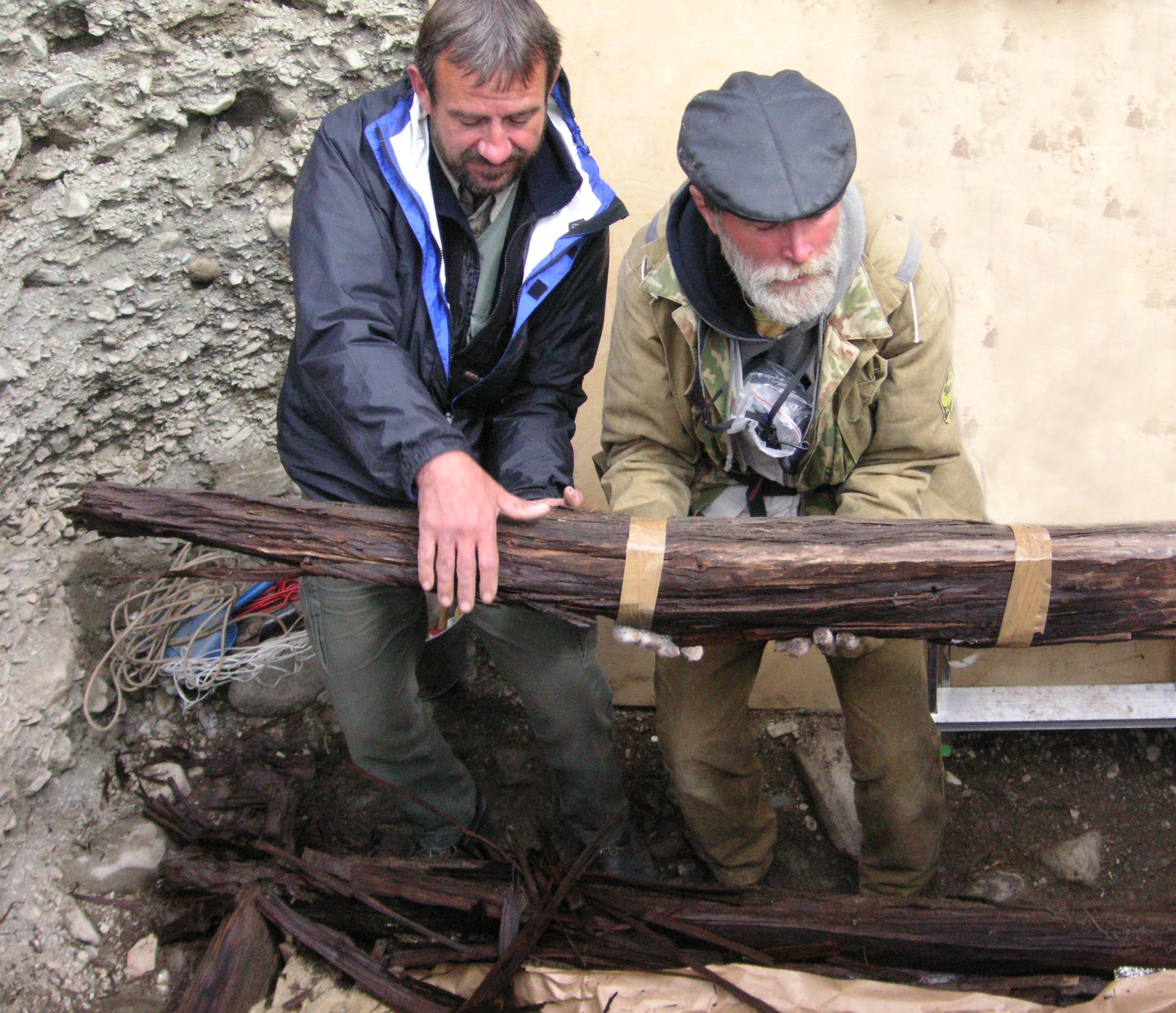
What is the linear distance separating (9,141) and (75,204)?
0.24 meters

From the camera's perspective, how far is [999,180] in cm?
346

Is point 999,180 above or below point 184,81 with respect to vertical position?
below

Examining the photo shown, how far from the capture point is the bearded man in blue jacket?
2307 mm

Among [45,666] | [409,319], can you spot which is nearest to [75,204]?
[409,319]

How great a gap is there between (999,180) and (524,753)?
2.56 meters

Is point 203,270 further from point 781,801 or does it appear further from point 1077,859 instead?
point 1077,859

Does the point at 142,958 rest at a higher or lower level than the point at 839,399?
lower

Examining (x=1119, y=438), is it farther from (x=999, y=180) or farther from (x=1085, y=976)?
(x=1085, y=976)

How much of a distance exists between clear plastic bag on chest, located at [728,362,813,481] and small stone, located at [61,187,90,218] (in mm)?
2056

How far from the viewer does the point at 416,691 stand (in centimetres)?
301

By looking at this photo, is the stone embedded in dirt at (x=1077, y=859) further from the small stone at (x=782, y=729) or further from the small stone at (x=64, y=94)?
the small stone at (x=64, y=94)

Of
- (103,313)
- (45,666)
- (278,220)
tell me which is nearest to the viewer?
(45,666)

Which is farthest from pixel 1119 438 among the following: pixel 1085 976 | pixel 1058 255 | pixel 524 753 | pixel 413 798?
pixel 413 798

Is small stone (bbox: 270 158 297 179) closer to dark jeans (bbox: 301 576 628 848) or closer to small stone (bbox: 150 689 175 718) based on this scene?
dark jeans (bbox: 301 576 628 848)
